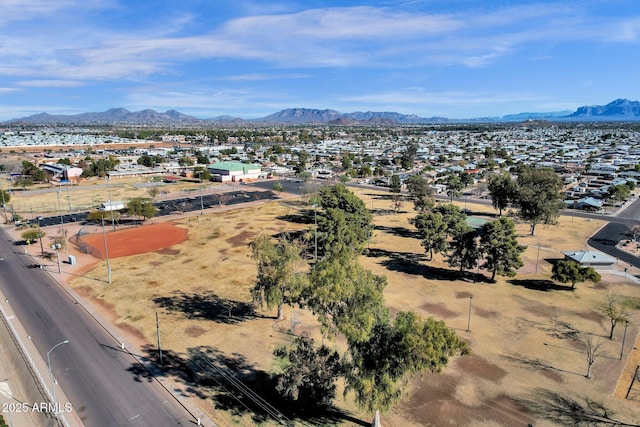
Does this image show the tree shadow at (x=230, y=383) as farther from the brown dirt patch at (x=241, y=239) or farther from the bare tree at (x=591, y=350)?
the brown dirt patch at (x=241, y=239)

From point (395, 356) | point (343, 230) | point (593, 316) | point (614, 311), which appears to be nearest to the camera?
point (395, 356)

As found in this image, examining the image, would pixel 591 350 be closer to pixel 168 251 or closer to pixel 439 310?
pixel 439 310

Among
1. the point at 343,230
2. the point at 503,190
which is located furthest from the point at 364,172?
the point at 343,230

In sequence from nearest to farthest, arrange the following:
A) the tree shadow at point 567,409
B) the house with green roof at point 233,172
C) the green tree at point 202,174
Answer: the tree shadow at point 567,409 < the green tree at point 202,174 < the house with green roof at point 233,172

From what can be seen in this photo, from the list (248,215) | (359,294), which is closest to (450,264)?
(359,294)

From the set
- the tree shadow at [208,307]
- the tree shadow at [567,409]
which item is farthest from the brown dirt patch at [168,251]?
the tree shadow at [567,409]

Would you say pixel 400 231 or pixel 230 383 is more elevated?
pixel 400 231
